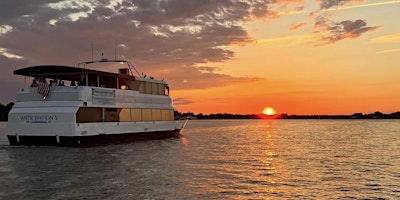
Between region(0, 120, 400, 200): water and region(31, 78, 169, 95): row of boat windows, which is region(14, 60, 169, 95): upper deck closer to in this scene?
region(31, 78, 169, 95): row of boat windows

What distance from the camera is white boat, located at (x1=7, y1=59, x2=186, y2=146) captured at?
35156 millimetres

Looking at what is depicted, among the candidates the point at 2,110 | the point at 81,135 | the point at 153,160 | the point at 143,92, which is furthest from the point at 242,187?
the point at 2,110

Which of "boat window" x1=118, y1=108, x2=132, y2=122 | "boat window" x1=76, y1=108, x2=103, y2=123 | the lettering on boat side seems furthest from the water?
"boat window" x1=118, y1=108, x2=132, y2=122

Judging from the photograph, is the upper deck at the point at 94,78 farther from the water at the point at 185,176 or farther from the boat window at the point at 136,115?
the water at the point at 185,176

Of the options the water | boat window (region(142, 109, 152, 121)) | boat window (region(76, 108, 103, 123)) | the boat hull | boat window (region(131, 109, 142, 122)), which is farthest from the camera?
boat window (region(142, 109, 152, 121))

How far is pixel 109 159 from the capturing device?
28.3 meters

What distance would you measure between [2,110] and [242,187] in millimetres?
155592

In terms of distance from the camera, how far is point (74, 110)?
114 feet

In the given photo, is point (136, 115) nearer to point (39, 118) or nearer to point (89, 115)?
point (89, 115)

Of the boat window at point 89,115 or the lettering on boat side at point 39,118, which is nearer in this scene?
the lettering on boat side at point 39,118

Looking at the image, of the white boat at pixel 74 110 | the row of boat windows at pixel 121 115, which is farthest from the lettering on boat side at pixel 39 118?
the row of boat windows at pixel 121 115

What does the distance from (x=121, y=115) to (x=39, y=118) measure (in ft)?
26.4

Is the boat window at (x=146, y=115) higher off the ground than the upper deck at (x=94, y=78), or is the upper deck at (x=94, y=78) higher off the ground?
the upper deck at (x=94, y=78)

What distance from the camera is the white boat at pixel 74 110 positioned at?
35.2m
